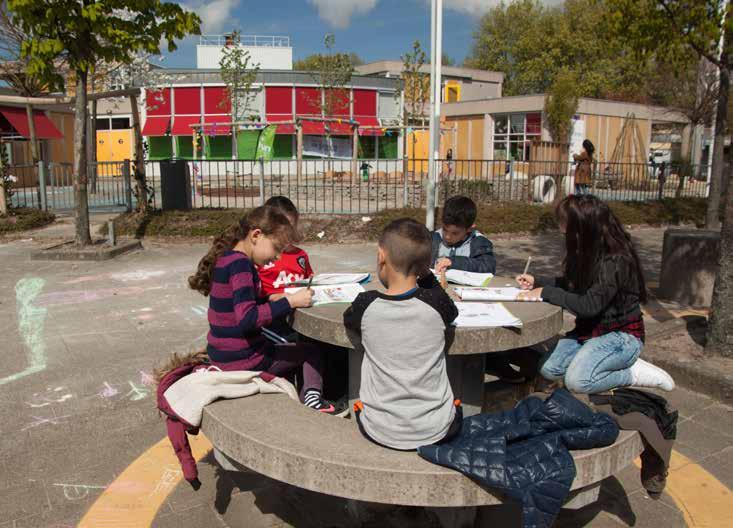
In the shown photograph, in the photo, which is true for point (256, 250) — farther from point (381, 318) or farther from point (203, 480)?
point (203, 480)

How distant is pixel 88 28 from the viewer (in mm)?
9250

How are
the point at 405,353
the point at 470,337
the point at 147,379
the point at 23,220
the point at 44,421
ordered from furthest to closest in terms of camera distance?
the point at 23,220 < the point at 147,379 < the point at 44,421 < the point at 470,337 < the point at 405,353

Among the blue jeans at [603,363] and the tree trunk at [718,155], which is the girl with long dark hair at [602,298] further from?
the tree trunk at [718,155]

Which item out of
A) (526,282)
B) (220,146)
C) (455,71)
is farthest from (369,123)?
(526,282)

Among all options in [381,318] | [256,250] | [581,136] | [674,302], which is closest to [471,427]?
[381,318]

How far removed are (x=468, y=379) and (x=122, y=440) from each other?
219cm

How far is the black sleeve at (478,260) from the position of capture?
436cm

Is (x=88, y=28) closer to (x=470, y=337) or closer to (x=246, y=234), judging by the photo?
(x=246, y=234)

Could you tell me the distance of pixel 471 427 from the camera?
2.57 m

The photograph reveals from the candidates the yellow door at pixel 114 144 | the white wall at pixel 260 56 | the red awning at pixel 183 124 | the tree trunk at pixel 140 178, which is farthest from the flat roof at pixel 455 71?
the tree trunk at pixel 140 178

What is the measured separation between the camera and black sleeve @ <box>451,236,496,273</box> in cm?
436

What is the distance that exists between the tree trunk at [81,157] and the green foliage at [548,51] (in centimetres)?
4821

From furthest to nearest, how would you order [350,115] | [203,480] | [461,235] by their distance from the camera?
[350,115] → [461,235] → [203,480]

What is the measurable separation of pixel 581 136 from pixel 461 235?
3209cm
